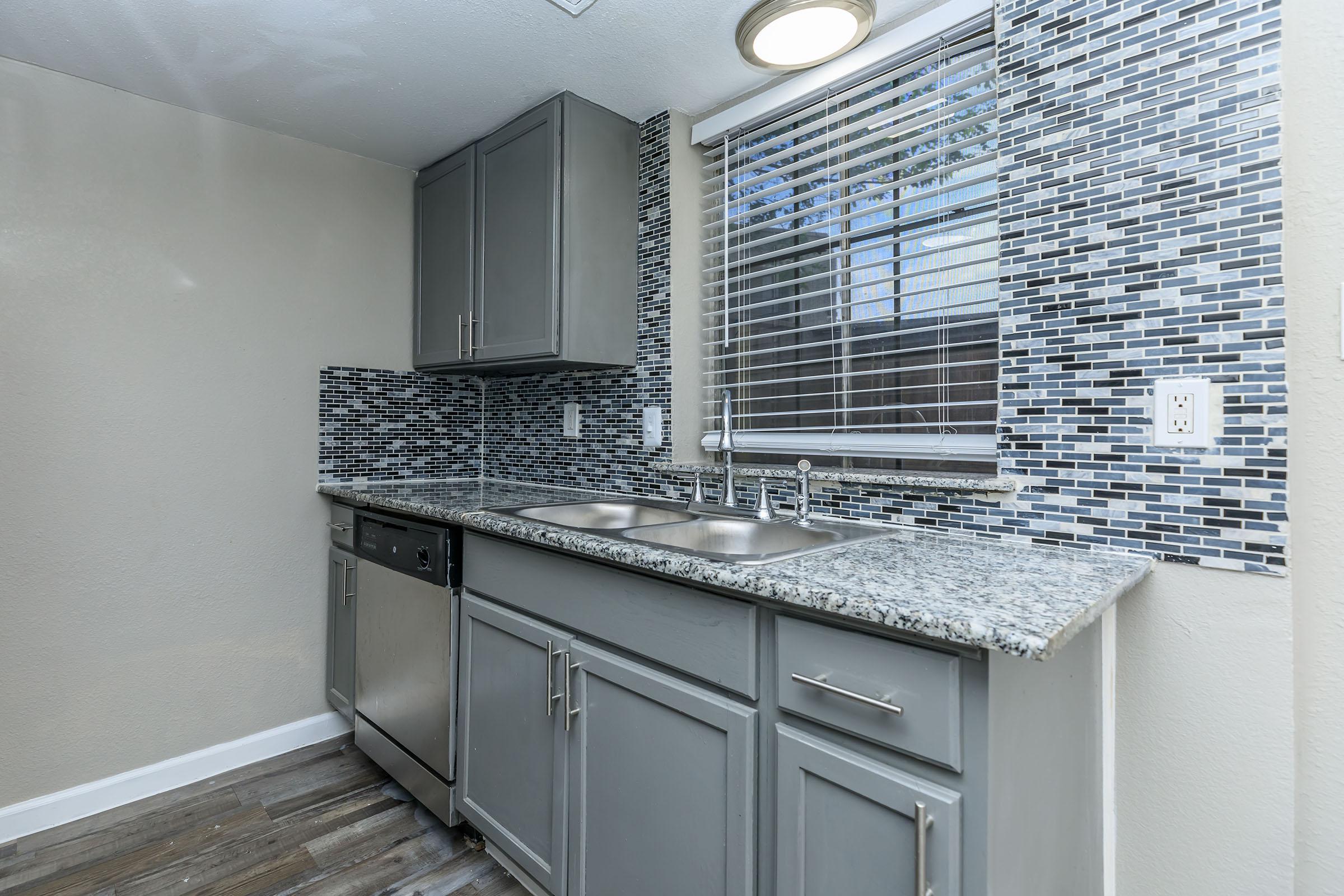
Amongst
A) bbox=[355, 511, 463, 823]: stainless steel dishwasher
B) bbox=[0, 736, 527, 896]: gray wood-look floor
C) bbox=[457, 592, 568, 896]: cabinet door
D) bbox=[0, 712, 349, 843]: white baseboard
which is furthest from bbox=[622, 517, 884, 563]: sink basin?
bbox=[0, 712, 349, 843]: white baseboard

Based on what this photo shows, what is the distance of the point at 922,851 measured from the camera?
0.84m

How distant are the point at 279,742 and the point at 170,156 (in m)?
2.05

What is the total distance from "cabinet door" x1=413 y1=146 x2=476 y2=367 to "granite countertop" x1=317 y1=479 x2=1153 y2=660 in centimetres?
114

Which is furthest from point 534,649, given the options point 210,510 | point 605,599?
point 210,510

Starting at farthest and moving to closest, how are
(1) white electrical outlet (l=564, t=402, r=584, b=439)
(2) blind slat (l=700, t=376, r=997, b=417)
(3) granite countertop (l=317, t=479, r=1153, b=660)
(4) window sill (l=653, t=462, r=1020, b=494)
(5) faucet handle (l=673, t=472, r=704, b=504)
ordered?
1. (1) white electrical outlet (l=564, t=402, r=584, b=439)
2. (5) faucet handle (l=673, t=472, r=704, b=504)
3. (2) blind slat (l=700, t=376, r=997, b=417)
4. (4) window sill (l=653, t=462, r=1020, b=494)
5. (3) granite countertop (l=317, t=479, r=1153, b=660)

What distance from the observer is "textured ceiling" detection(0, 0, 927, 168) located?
1.65 metres

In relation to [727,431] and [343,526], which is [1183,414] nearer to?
[727,431]

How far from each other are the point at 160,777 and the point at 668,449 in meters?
1.97

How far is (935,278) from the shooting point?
163 centimetres

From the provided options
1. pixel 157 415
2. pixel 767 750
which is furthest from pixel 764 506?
pixel 157 415

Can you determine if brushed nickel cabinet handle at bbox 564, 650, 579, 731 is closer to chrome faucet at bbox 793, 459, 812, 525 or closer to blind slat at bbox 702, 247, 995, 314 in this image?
chrome faucet at bbox 793, 459, 812, 525

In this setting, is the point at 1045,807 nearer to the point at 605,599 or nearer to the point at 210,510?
the point at 605,599

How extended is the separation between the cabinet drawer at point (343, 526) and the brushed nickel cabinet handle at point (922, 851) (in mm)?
2055

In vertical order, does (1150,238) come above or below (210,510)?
above
